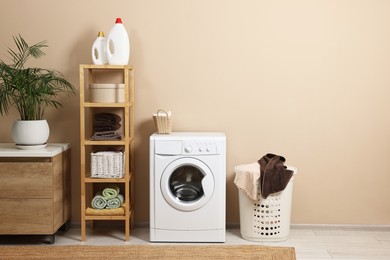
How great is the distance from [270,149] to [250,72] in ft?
1.93

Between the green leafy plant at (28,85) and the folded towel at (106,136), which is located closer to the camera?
the green leafy plant at (28,85)

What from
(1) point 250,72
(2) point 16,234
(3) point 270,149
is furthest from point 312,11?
(2) point 16,234

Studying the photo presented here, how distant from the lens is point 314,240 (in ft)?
14.9

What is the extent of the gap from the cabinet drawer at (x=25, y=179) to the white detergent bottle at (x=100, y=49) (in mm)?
784

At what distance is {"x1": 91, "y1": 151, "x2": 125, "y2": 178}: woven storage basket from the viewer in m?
4.43

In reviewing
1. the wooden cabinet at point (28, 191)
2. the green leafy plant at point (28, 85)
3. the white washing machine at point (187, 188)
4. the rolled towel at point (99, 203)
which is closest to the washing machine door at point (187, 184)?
the white washing machine at point (187, 188)

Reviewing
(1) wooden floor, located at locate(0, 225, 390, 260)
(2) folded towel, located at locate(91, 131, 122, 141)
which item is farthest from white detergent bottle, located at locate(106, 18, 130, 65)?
(1) wooden floor, located at locate(0, 225, 390, 260)

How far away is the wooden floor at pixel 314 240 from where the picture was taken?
4.22 metres

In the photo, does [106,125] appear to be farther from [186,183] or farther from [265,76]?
[265,76]

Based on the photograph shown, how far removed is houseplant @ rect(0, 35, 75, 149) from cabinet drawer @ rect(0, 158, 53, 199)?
16cm

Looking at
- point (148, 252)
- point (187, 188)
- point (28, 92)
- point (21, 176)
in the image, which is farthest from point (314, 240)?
point (28, 92)

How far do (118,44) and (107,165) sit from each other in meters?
0.83

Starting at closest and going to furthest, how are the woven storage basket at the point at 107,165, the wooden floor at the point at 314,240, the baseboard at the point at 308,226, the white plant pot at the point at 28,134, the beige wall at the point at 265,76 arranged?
the wooden floor at the point at 314,240 → the white plant pot at the point at 28,134 → the woven storage basket at the point at 107,165 → the beige wall at the point at 265,76 → the baseboard at the point at 308,226

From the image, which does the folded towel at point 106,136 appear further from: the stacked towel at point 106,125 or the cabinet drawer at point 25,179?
the cabinet drawer at point 25,179
